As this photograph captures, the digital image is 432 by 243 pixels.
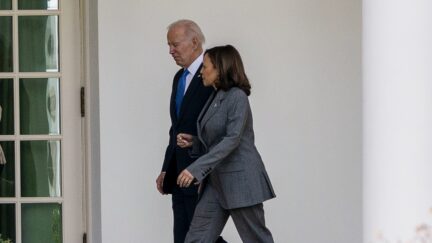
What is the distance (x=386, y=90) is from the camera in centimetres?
564

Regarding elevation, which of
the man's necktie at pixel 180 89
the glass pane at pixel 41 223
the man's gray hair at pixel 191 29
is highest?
the man's gray hair at pixel 191 29

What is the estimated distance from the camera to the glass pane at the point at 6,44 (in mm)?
9000

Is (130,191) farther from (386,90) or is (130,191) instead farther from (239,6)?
(386,90)

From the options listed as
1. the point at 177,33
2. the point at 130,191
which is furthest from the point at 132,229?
the point at 177,33

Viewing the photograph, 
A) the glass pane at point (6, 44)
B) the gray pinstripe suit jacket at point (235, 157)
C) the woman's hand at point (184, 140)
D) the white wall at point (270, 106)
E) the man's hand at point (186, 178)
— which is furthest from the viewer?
the glass pane at point (6, 44)

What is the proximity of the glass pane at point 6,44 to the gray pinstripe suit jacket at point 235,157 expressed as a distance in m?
2.10

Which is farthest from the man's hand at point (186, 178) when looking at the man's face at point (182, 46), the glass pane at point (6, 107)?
the glass pane at point (6, 107)

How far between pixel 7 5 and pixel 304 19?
1.99 m

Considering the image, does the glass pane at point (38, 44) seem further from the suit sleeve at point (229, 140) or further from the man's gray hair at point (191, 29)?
the suit sleeve at point (229, 140)

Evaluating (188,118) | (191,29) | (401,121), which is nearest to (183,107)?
(188,118)

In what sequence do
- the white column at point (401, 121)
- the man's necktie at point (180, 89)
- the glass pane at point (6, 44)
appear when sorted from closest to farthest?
the white column at point (401, 121) < the man's necktie at point (180, 89) < the glass pane at point (6, 44)

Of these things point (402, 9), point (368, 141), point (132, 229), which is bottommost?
point (132, 229)

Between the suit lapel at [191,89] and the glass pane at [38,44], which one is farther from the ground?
the glass pane at [38,44]

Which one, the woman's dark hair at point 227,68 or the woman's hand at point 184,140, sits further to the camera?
the woman's hand at point 184,140
